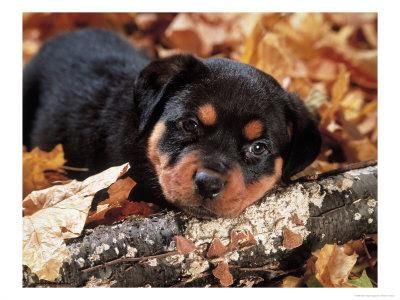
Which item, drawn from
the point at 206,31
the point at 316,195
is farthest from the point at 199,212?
the point at 206,31

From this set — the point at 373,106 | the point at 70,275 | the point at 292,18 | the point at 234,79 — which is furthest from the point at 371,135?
the point at 70,275

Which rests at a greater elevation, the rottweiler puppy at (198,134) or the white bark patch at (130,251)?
the rottweiler puppy at (198,134)

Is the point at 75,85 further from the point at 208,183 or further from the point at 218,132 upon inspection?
the point at 208,183

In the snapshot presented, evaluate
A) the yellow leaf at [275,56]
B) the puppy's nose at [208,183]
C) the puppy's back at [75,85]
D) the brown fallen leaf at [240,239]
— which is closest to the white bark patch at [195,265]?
the brown fallen leaf at [240,239]

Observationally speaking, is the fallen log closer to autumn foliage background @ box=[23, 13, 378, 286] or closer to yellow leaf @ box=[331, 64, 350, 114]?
autumn foliage background @ box=[23, 13, 378, 286]

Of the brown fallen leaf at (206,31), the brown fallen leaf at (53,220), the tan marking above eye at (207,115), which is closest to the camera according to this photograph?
the brown fallen leaf at (53,220)

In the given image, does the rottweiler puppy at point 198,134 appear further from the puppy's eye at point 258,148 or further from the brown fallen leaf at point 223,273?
the brown fallen leaf at point 223,273

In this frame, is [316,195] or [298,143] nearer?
[316,195]
